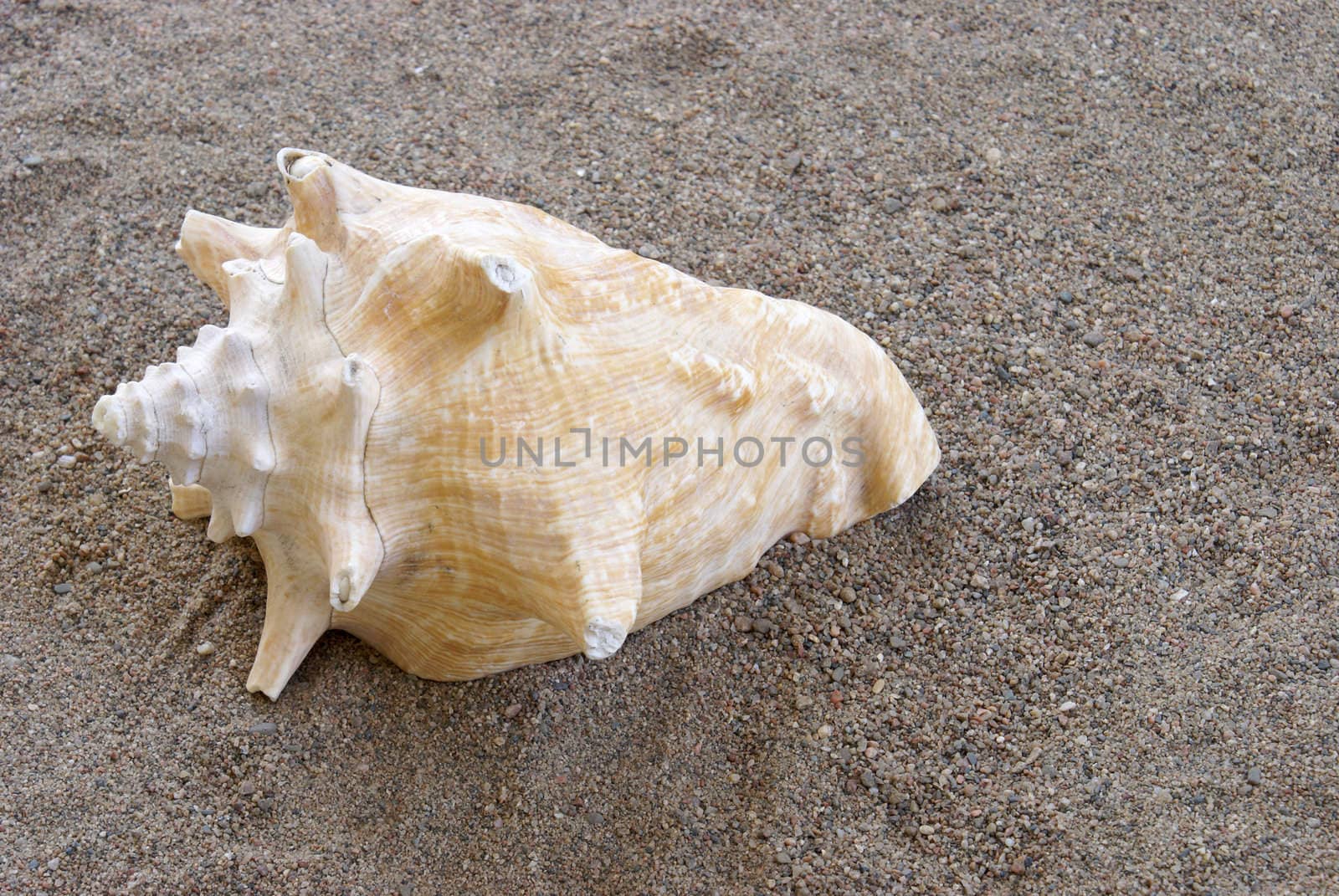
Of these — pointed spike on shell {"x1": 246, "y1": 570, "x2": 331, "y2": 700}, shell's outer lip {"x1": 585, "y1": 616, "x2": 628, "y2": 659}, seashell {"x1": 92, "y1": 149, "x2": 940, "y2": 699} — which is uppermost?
seashell {"x1": 92, "y1": 149, "x2": 940, "y2": 699}

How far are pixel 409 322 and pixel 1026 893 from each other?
1625 mm

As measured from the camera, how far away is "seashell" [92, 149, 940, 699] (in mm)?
2156

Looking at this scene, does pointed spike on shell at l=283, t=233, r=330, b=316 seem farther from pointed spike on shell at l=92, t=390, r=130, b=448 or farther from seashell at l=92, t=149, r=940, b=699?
pointed spike on shell at l=92, t=390, r=130, b=448

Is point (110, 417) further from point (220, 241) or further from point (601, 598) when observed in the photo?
point (601, 598)

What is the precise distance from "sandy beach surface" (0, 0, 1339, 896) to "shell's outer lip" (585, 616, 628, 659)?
20.9 inches

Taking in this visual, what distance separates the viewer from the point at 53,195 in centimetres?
329

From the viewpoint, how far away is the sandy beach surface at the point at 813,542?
2.42m

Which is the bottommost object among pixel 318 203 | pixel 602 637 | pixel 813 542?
pixel 813 542

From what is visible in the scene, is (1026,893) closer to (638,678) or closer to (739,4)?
(638,678)

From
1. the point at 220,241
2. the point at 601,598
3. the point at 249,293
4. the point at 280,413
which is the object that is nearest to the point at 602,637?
the point at 601,598

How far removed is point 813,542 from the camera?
290 cm

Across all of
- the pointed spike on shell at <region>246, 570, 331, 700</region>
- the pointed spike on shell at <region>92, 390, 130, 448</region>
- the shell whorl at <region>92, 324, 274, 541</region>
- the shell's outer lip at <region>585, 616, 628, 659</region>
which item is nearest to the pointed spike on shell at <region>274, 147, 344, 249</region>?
the shell whorl at <region>92, 324, 274, 541</region>

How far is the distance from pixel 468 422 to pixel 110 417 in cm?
62

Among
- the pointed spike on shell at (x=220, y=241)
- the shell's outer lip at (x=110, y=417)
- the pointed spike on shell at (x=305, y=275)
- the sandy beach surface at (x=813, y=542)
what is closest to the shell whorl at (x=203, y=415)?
the shell's outer lip at (x=110, y=417)
